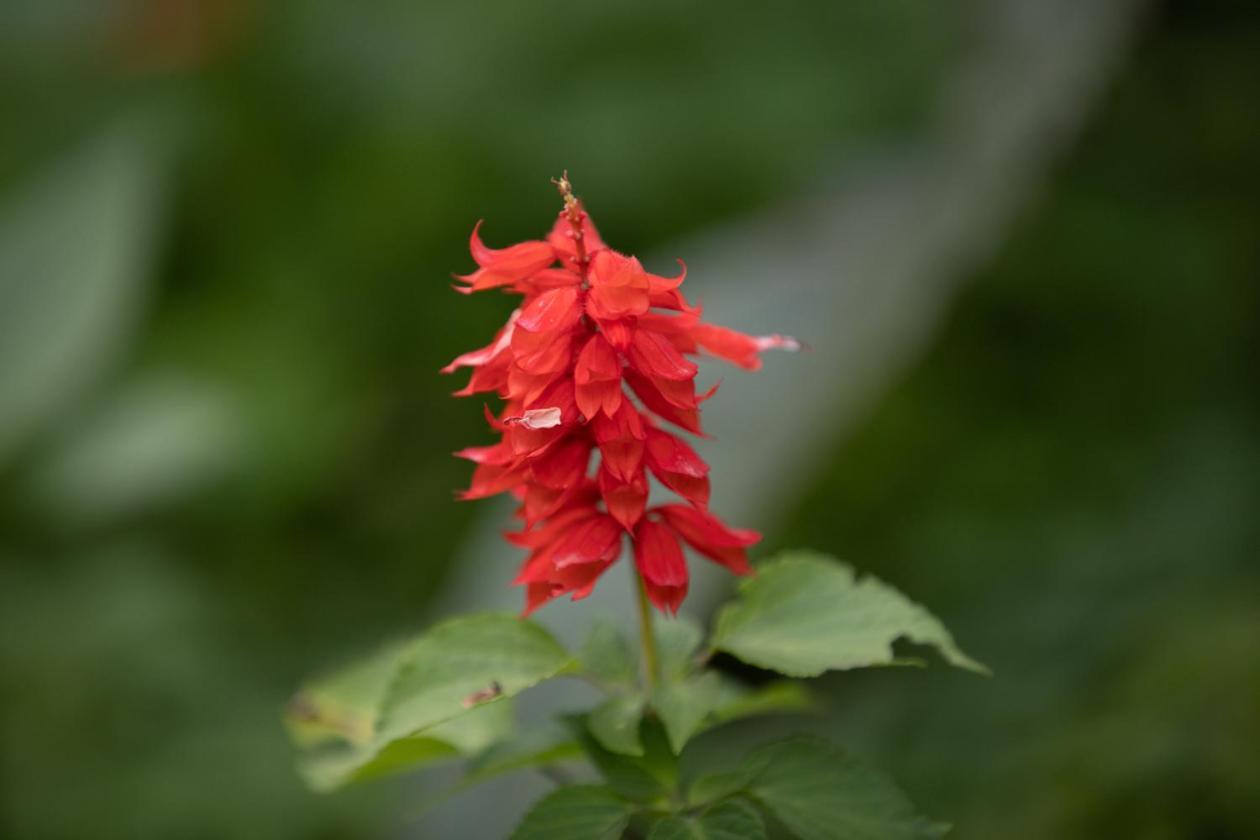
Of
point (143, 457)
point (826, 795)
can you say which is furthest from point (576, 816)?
point (143, 457)

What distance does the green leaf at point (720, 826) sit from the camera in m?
0.87

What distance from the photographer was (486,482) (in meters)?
0.95

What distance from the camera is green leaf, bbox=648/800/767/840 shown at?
87 cm

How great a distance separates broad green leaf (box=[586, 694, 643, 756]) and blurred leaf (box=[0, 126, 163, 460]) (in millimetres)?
2252

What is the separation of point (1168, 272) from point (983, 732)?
68.1 inches

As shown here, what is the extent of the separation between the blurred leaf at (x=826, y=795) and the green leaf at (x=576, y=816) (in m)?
0.10

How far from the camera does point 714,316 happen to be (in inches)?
135

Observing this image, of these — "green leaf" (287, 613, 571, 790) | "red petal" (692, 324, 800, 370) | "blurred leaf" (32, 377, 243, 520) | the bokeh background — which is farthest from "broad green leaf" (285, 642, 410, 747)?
"blurred leaf" (32, 377, 243, 520)

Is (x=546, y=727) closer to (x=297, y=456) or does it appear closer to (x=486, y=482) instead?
(x=486, y=482)

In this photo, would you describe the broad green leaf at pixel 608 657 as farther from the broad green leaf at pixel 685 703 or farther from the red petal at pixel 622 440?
the red petal at pixel 622 440

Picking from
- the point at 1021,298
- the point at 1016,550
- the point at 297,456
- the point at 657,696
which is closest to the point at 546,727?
the point at 657,696

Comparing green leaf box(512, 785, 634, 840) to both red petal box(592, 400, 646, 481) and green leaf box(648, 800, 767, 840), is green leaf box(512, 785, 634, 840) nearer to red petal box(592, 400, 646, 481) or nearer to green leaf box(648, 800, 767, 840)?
green leaf box(648, 800, 767, 840)

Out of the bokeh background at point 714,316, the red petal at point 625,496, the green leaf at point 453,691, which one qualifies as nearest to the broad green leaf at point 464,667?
the green leaf at point 453,691

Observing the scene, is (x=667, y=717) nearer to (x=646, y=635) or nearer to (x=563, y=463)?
(x=646, y=635)
